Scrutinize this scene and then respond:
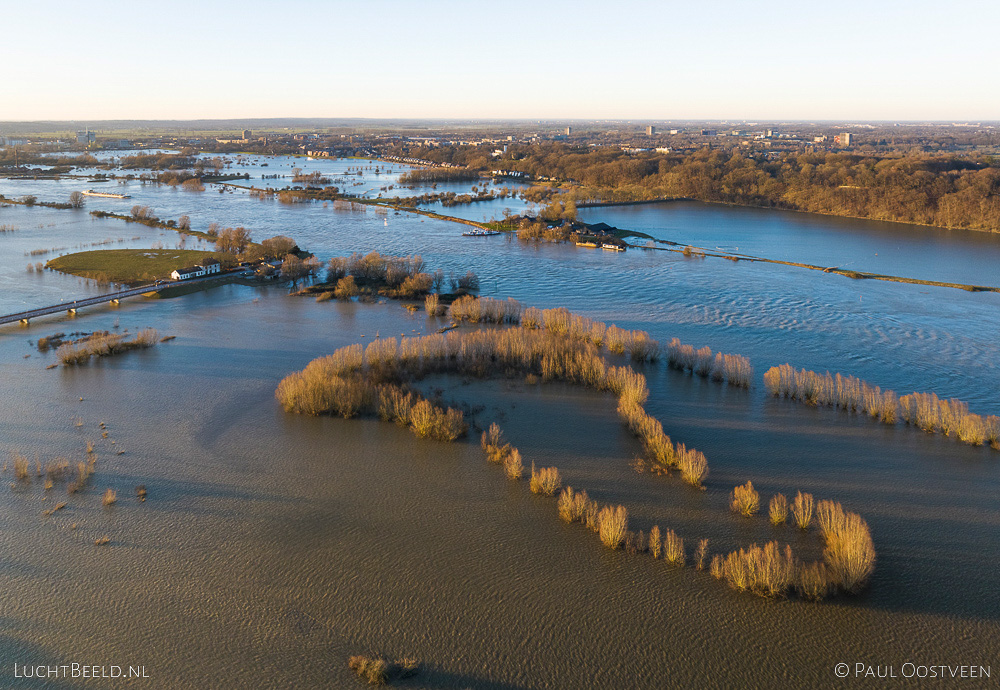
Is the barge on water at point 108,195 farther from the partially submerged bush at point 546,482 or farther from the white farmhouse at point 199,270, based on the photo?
the partially submerged bush at point 546,482

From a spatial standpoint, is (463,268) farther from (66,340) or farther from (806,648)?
(806,648)

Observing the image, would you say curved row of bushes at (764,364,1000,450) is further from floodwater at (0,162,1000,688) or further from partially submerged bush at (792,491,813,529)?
partially submerged bush at (792,491,813,529)

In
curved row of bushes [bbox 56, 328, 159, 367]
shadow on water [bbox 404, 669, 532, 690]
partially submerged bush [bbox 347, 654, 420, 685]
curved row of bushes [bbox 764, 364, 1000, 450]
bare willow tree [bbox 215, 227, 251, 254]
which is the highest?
bare willow tree [bbox 215, 227, 251, 254]

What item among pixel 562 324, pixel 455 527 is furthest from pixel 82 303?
pixel 455 527

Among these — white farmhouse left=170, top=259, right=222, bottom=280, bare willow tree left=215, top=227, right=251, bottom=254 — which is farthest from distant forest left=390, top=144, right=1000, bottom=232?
white farmhouse left=170, top=259, right=222, bottom=280

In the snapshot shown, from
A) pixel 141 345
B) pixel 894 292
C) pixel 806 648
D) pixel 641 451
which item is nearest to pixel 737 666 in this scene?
pixel 806 648

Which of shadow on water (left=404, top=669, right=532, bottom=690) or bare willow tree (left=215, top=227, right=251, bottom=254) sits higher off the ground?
bare willow tree (left=215, top=227, right=251, bottom=254)

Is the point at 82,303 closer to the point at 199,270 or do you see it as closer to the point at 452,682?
the point at 199,270
